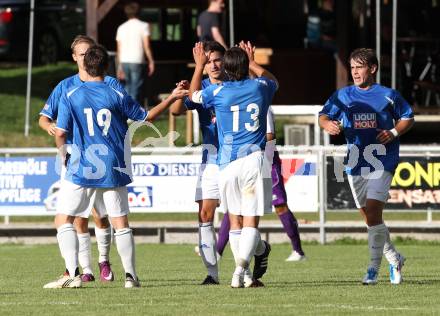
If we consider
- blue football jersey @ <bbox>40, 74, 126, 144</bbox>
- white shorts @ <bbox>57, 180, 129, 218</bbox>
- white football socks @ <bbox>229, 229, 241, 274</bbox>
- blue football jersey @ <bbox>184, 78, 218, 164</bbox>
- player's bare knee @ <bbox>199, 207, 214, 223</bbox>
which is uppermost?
blue football jersey @ <bbox>40, 74, 126, 144</bbox>

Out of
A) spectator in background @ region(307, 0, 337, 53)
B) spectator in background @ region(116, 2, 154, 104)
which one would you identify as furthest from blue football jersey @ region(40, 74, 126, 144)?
spectator in background @ region(307, 0, 337, 53)

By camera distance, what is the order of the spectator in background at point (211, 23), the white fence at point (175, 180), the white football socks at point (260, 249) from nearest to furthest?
the white football socks at point (260, 249)
the white fence at point (175, 180)
the spectator in background at point (211, 23)

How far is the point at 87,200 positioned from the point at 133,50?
11853 mm

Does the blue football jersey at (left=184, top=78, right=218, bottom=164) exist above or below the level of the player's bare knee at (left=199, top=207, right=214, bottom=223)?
above

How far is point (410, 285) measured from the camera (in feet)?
41.0

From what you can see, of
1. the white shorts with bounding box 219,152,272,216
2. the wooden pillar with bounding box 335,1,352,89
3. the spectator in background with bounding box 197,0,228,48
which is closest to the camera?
the white shorts with bounding box 219,152,272,216

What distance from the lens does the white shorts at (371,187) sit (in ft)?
40.9

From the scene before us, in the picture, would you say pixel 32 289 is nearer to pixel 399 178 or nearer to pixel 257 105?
pixel 257 105

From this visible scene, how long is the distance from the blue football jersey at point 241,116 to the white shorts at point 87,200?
89cm

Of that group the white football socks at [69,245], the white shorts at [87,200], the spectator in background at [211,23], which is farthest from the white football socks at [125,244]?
the spectator in background at [211,23]

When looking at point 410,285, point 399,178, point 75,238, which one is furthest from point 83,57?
point 399,178

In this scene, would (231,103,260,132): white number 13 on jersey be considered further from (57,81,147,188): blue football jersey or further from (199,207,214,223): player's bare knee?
(199,207,214,223): player's bare knee

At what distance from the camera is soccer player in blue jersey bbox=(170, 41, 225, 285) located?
1269 centimetres

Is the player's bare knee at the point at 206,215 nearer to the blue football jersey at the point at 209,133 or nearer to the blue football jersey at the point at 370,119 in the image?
the blue football jersey at the point at 209,133
